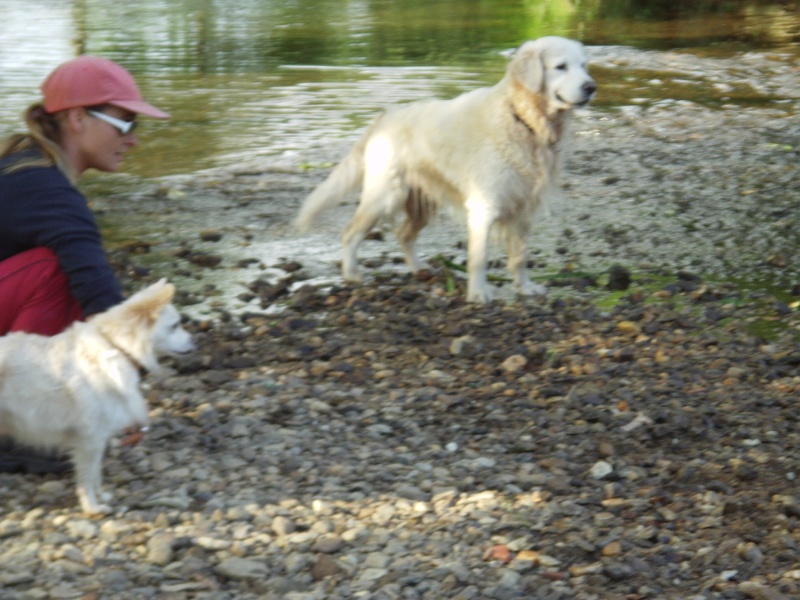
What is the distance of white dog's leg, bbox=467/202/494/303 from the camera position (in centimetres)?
640

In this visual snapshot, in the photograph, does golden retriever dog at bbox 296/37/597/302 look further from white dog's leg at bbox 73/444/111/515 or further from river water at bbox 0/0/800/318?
white dog's leg at bbox 73/444/111/515

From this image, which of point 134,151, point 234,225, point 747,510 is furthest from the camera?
point 134,151

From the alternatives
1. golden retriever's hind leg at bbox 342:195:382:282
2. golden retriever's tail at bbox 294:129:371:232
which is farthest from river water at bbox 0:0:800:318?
golden retriever's tail at bbox 294:129:371:232

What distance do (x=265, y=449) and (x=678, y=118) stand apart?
7.74 metres

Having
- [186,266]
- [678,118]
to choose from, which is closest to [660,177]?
[678,118]

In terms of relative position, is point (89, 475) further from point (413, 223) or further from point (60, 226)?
point (413, 223)

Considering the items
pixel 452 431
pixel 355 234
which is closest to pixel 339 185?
pixel 355 234

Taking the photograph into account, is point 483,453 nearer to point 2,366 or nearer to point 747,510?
point 747,510

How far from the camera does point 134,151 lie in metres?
9.69

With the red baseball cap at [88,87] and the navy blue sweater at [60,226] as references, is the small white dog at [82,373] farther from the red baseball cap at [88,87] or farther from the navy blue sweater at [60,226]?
the red baseball cap at [88,87]

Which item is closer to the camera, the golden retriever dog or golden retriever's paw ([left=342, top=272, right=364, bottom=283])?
the golden retriever dog

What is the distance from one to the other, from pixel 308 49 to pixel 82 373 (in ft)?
39.9

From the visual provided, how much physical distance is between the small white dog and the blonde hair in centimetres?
64

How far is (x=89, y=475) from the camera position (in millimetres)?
3846
